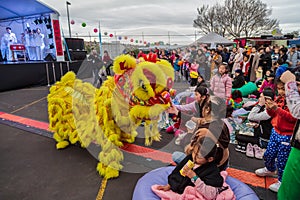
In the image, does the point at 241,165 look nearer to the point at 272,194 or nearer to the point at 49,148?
the point at 272,194

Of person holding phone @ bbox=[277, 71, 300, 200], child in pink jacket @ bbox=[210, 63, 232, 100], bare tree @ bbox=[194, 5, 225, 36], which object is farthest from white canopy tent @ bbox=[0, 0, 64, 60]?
bare tree @ bbox=[194, 5, 225, 36]

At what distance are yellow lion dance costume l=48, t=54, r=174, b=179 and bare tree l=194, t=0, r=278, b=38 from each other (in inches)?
1065

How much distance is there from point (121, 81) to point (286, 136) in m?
1.79

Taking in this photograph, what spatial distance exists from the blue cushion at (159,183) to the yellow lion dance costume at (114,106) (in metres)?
0.54

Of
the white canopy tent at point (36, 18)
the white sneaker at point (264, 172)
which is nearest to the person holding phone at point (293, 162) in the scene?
the white sneaker at point (264, 172)

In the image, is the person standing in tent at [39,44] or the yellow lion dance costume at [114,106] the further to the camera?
the person standing in tent at [39,44]

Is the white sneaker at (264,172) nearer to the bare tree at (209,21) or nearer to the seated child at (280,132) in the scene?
the seated child at (280,132)

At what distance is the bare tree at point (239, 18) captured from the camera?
82.7 feet

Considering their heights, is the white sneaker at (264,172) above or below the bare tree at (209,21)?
below

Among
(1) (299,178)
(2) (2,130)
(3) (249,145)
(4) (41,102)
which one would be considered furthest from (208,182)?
(4) (41,102)

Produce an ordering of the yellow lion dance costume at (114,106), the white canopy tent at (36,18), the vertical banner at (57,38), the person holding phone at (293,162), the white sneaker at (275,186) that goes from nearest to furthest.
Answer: the person holding phone at (293,162)
the yellow lion dance costume at (114,106)
the white sneaker at (275,186)
the white canopy tent at (36,18)
the vertical banner at (57,38)

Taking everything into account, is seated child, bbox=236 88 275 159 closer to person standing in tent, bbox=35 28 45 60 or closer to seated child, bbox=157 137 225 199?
seated child, bbox=157 137 225 199

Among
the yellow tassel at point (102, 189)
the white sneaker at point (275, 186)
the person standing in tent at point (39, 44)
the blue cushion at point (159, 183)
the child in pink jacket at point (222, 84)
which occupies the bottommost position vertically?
the yellow tassel at point (102, 189)

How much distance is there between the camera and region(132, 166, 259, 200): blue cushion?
6.42 ft
